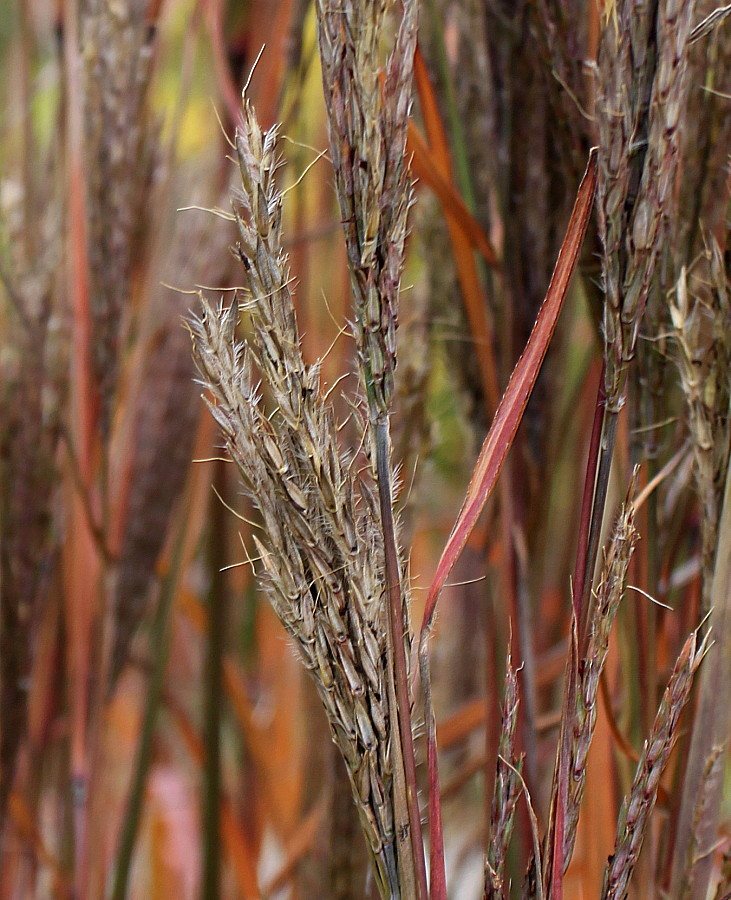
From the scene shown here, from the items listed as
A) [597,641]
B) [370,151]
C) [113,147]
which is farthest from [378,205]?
[113,147]

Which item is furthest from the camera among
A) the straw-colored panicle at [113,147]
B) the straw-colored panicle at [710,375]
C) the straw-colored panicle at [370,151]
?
the straw-colored panicle at [113,147]

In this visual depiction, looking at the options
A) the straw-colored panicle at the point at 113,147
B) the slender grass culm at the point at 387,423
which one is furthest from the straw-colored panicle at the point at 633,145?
the straw-colored panicle at the point at 113,147

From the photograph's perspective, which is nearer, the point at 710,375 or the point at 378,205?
the point at 378,205

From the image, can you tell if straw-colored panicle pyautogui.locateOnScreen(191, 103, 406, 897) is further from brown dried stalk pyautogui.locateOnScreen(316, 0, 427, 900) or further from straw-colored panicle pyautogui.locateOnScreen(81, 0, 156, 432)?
straw-colored panicle pyautogui.locateOnScreen(81, 0, 156, 432)

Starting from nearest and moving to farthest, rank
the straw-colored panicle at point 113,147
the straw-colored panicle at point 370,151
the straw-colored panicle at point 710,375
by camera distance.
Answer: the straw-colored panicle at point 370,151 → the straw-colored panicle at point 710,375 → the straw-colored panicle at point 113,147

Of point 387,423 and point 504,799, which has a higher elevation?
point 387,423

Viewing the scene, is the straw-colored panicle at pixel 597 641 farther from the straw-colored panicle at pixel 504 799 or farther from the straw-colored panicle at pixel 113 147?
the straw-colored panicle at pixel 113 147

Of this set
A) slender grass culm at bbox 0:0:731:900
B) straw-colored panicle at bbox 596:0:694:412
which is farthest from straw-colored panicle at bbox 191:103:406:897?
straw-colored panicle at bbox 596:0:694:412

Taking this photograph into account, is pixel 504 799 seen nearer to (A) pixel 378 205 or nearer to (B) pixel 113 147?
(A) pixel 378 205
